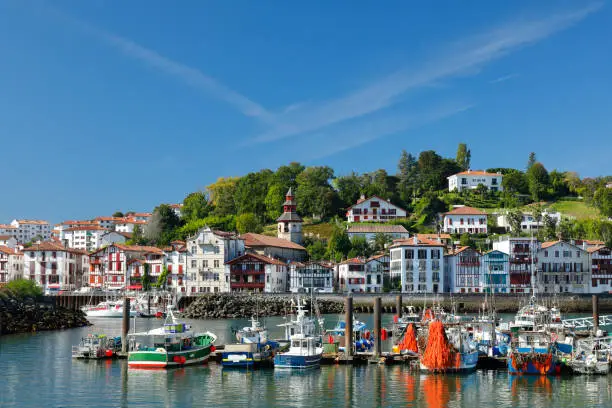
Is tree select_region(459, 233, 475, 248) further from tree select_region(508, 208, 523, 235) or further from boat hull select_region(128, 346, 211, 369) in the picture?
boat hull select_region(128, 346, 211, 369)

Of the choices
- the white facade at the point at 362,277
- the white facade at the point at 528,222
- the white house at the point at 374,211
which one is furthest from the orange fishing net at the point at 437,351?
the white house at the point at 374,211

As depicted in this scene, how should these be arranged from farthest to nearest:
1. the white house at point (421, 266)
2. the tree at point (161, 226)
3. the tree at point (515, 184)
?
1. the tree at point (515, 184)
2. the tree at point (161, 226)
3. the white house at point (421, 266)

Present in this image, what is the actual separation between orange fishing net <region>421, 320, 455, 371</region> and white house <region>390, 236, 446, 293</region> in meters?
65.3

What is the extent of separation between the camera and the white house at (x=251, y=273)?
112500 millimetres

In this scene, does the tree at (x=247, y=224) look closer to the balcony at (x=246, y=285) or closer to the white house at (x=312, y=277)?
the white house at (x=312, y=277)

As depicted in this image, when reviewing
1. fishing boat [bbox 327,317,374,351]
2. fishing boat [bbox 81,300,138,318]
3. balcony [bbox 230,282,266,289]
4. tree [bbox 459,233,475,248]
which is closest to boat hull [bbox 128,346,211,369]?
fishing boat [bbox 327,317,374,351]

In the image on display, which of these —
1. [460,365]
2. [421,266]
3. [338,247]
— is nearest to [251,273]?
[338,247]

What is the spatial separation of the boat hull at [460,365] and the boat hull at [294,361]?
620cm

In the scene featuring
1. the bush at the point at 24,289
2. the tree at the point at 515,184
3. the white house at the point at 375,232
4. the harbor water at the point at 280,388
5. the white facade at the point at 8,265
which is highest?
the tree at the point at 515,184

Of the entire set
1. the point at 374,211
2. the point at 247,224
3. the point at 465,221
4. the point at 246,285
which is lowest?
the point at 246,285

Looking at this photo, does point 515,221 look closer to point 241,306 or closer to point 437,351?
point 241,306

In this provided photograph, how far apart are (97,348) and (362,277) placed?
66.7 meters

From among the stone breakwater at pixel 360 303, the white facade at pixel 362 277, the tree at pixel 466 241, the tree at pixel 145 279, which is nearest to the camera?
the stone breakwater at pixel 360 303

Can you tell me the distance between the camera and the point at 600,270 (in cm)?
11169
